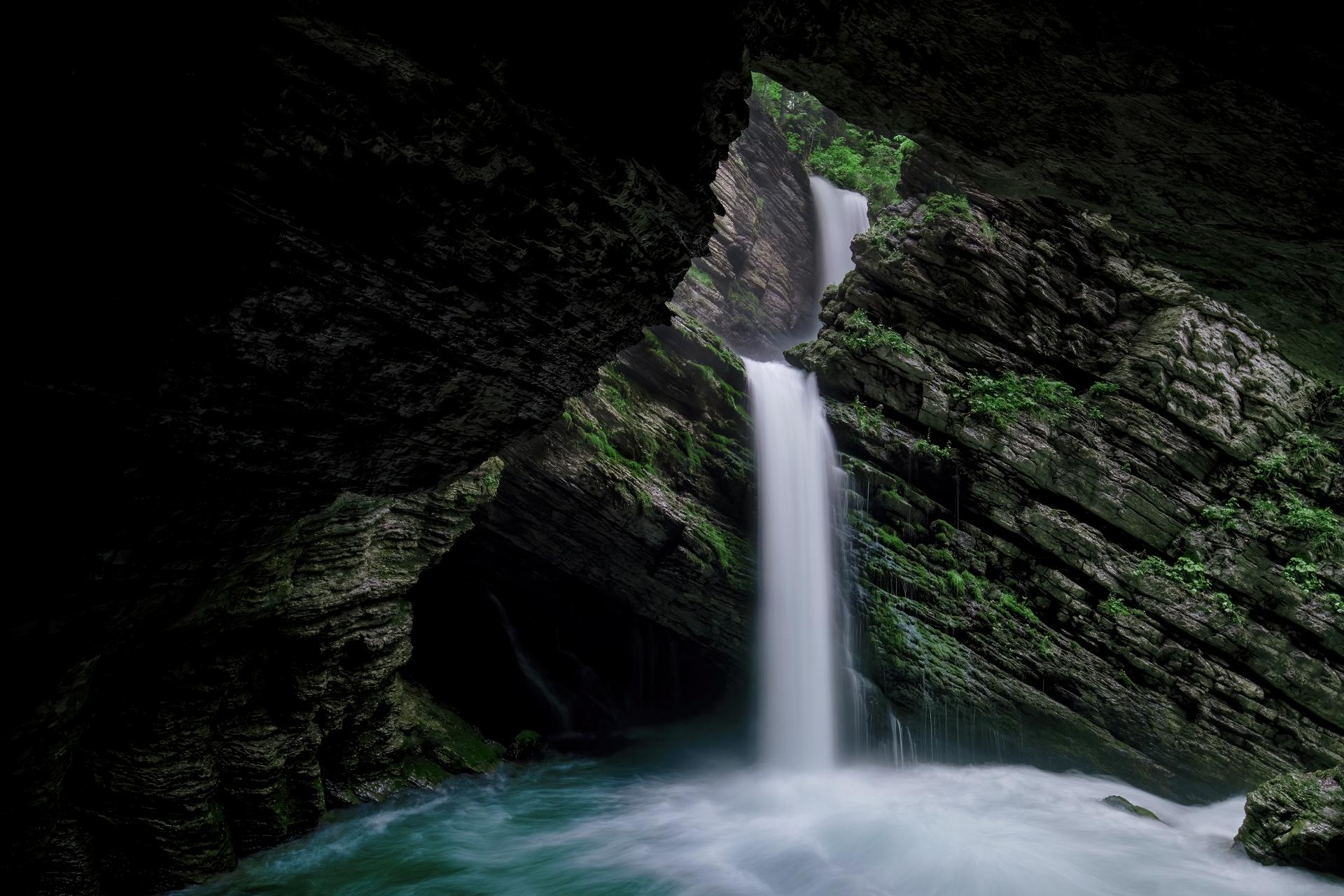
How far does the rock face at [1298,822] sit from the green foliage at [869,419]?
7.65 m

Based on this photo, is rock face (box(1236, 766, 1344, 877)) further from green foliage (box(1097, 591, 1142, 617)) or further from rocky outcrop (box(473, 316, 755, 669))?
rocky outcrop (box(473, 316, 755, 669))

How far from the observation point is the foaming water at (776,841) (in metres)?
7.44

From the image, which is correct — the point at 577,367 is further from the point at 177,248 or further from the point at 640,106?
the point at 177,248

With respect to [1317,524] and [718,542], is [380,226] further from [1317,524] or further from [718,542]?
[1317,524]

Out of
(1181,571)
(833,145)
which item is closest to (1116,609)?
(1181,571)

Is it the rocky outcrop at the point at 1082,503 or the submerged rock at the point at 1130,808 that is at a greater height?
the rocky outcrop at the point at 1082,503

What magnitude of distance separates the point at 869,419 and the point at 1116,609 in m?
5.40

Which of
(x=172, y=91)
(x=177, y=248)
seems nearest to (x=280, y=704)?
(x=177, y=248)

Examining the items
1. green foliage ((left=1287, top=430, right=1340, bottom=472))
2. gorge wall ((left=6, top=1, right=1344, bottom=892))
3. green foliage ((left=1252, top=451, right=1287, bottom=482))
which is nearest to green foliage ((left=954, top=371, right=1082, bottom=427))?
green foliage ((left=1252, top=451, right=1287, bottom=482))

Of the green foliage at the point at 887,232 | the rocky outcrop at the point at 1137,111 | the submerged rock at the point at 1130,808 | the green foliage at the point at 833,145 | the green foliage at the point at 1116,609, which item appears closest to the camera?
the rocky outcrop at the point at 1137,111

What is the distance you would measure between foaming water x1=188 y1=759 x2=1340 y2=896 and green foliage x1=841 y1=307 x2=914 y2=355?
314 inches

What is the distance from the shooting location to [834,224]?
2261cm

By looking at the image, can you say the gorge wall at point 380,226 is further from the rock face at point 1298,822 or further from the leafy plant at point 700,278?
the leafy plant at point 700,278

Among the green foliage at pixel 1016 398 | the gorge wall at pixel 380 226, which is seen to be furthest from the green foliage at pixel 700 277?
the gorge wall at pixel 380 226
